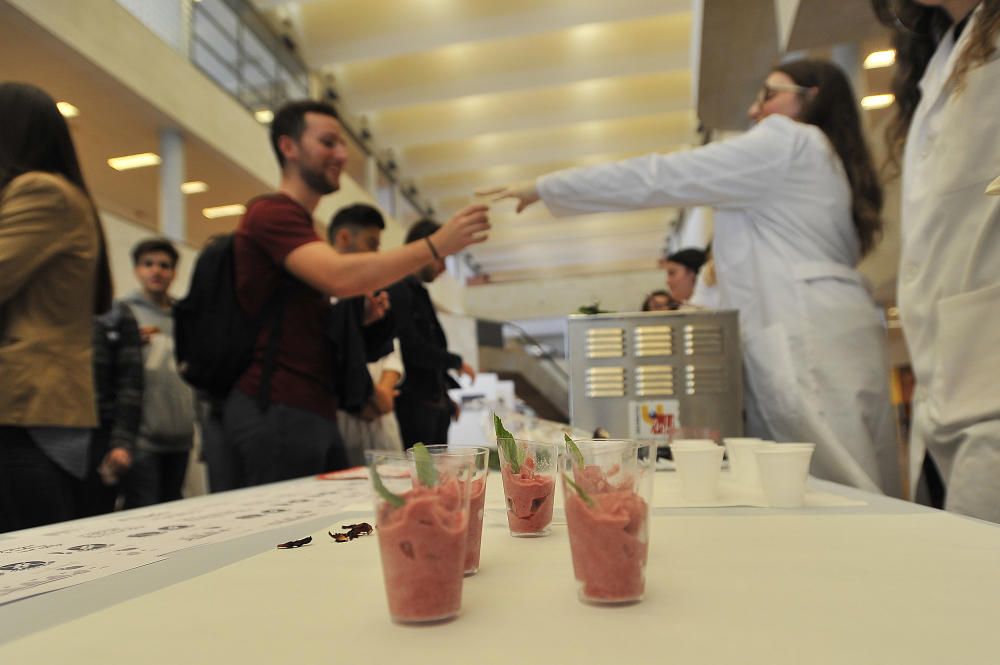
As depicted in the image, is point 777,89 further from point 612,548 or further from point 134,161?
point 134,161

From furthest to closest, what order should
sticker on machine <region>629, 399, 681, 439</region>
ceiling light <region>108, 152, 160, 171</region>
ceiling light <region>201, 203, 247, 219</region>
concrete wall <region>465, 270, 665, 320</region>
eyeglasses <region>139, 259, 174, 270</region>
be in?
concrete wall <region>465, 270, 665, 320</region> < ceiling light <region>201, 203, 247, 219</region> < ceiling light <region>108, 152, 160, 171</region> < eyeglasses <region>139, 259, 174, 270</region> < sticker on machine <region>629, 399, 681, 439</region>

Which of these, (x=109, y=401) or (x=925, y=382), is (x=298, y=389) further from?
(x=925, y=382)

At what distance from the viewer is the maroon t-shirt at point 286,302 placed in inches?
70.6

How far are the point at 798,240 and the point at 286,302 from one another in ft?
5.01

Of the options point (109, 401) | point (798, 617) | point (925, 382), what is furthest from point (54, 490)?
point (925, 382)

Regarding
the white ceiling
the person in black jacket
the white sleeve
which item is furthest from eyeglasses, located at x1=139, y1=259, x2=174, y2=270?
the white ceiling

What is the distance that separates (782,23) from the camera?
390cm

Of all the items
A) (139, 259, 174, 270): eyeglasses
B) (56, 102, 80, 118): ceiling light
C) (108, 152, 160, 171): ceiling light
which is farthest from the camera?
(108, 152, 160, 171): ceiling light

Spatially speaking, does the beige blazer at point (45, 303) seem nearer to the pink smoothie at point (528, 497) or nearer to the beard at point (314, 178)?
the beard at point (314, 178)

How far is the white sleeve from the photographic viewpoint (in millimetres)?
2035

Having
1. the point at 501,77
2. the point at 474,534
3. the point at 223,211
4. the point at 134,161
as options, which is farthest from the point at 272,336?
the point at 223,211

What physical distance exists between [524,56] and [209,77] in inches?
175

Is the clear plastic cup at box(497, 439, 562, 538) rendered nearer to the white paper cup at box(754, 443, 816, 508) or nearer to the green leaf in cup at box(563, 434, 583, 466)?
the green leaf in cup at box(563, 434, 583, 466)

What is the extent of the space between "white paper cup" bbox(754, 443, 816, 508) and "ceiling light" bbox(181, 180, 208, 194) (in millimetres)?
9476
